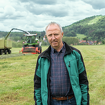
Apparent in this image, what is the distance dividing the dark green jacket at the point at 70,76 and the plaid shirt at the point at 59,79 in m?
0.05

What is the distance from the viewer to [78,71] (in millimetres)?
2455

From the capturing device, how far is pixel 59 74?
2.30 meters

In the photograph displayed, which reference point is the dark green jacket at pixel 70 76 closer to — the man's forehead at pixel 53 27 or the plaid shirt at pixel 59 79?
the plaid shirt at pixel 59 79

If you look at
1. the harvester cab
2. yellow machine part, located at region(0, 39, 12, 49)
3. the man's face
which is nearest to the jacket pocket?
the man's face

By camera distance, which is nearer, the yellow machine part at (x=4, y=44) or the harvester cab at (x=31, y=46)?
the harvester cab at (x=31, y=46)

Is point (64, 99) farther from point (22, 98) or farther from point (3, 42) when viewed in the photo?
point (3, 42)

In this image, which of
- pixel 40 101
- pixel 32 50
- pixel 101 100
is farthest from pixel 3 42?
pixel 40 101

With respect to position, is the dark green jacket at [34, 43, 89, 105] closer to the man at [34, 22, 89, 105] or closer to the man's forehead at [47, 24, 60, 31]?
the man at [34, 22, 89, 105]

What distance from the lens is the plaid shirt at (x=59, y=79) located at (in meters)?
2.29

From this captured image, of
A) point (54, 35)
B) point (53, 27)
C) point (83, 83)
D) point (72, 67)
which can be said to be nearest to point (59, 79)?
point (72, 67)

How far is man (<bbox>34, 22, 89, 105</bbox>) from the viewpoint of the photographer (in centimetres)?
229

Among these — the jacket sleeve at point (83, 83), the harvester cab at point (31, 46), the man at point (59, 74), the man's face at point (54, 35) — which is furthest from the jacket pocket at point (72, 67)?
the harvester cab at point (31, 46)

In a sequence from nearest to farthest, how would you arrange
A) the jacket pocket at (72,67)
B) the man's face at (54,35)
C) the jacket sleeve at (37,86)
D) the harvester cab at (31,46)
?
1. the jacket pocket at (72,67)
2. the man's face at (54,35)
3. the jacket sleeve at (37,86)
4. the harvester cab at (31,46)

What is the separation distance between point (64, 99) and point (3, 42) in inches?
939
